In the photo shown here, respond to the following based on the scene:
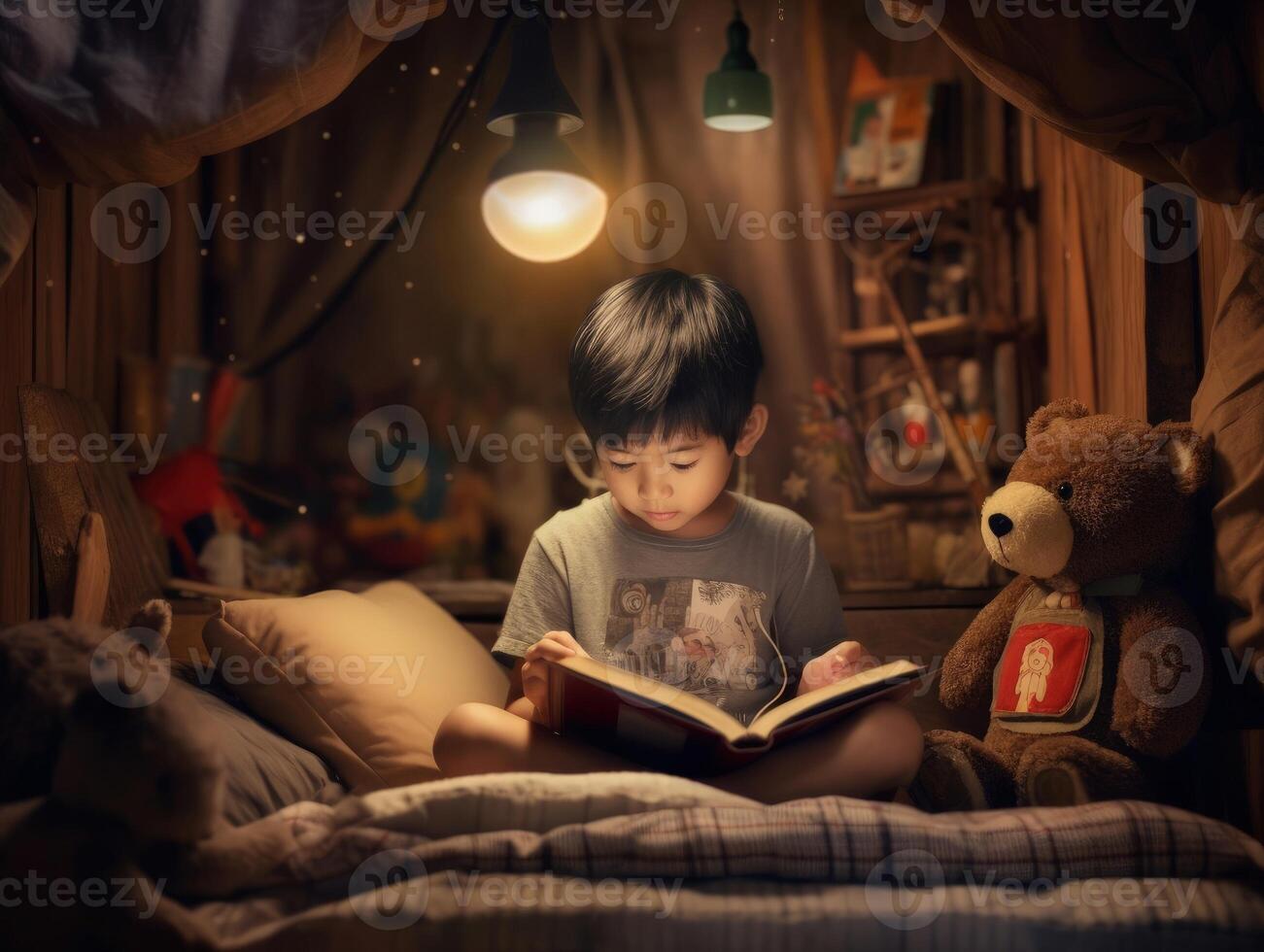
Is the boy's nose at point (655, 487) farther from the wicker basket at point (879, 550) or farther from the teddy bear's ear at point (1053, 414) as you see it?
the wicker basket at point (879, 550)

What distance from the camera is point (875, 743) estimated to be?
143 cm

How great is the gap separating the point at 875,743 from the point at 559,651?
42cm

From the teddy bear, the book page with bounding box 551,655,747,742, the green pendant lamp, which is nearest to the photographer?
the book page with bounding box 551,655,747,742

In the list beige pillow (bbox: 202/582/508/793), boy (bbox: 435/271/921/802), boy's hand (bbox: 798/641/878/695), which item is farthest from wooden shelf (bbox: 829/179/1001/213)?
beige pillow (bbox: 202/582/508/793)

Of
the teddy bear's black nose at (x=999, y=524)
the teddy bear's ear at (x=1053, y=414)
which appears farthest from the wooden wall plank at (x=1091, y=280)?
the teddy bear's black nose at (x=999, y=524)

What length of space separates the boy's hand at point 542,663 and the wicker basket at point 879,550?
1433 mm

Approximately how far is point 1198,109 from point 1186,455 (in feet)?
1.61

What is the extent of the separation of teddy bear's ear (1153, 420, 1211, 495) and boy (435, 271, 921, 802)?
1.72 ft

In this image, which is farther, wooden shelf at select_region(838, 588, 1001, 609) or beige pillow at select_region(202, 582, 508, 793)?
wooden shelf at select_region(838, 588, 1001, 609)

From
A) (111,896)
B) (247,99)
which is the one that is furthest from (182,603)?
(111,896)

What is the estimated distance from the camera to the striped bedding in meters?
1.12

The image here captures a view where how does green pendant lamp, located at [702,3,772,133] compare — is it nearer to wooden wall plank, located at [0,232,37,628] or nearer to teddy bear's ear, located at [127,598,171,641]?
wooden wall plank, located at [0,232,37,628]

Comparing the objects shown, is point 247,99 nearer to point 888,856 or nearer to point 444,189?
point 888,856

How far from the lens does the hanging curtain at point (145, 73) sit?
154 centimetres
